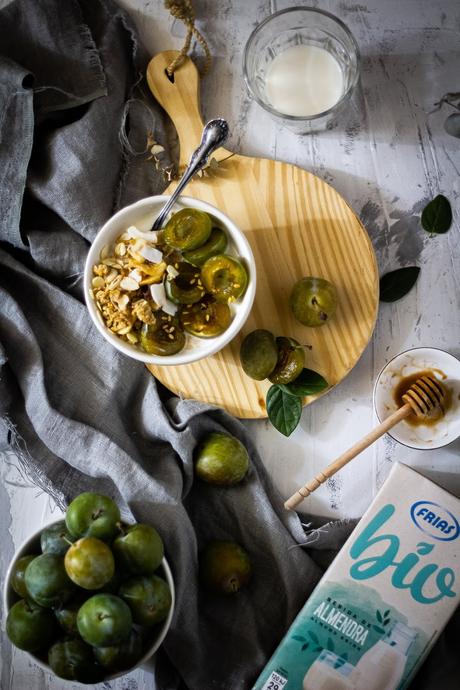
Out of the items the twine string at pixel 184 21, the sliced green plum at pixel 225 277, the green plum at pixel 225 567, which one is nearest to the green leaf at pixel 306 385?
the sliced green plum at pixel 225 277

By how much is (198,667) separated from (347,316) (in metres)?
0.81

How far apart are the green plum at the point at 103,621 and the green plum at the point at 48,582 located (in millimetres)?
53

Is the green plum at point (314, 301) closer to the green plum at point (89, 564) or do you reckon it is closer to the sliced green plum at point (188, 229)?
the sliced green plum at point (188, 229)

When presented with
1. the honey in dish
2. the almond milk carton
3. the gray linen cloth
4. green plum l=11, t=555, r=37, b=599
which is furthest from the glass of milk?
green plum l=11, t=555, r=37, b=599

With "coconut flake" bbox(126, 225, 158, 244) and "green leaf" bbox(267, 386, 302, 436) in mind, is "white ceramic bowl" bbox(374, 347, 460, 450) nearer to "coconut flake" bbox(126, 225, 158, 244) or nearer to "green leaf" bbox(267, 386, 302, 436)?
"green leaf" bbox(267, 386, 302, 436)

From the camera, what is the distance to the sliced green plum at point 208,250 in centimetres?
149

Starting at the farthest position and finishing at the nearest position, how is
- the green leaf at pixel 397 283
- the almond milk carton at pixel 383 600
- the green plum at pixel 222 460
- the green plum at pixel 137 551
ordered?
the green leaf at pixel 397 283 → the green plum at pixel 222 460 → the almond milk carton at pixel 383 600 → the green plum at pixel 137 551

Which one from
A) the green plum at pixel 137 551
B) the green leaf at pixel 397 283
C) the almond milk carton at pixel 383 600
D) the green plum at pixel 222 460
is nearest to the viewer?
the green plum at pixel 137 551

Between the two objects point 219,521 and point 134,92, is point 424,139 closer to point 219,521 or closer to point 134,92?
point 134,92

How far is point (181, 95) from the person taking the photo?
1674mm

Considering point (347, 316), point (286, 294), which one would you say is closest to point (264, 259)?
point (286, 294)

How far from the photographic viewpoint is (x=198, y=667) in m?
1.51

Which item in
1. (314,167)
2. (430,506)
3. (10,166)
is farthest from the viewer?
(314,167)

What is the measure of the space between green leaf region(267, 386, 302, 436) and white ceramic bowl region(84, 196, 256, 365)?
0.18 metres
